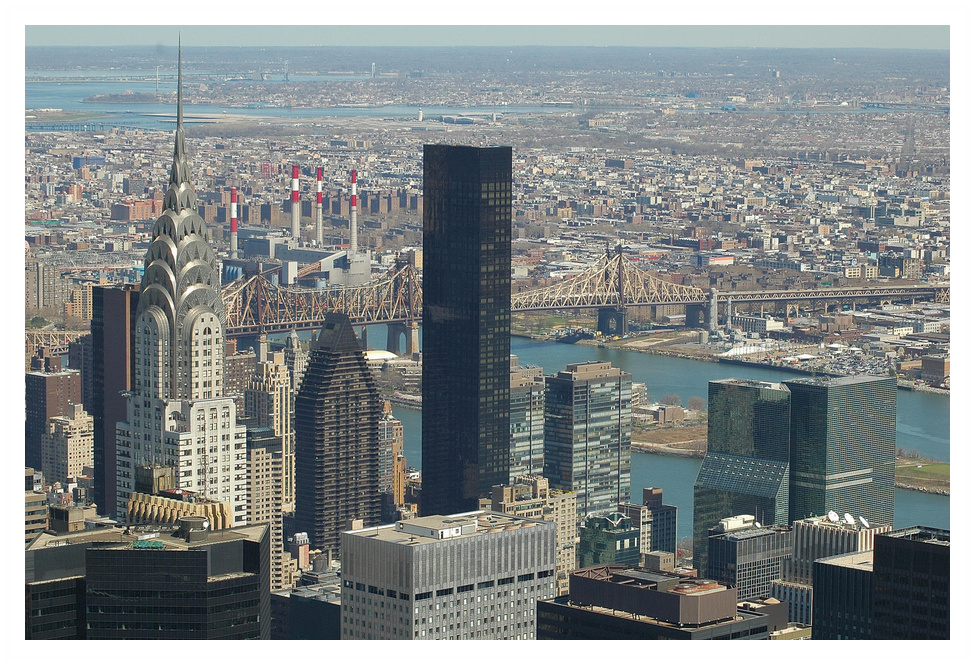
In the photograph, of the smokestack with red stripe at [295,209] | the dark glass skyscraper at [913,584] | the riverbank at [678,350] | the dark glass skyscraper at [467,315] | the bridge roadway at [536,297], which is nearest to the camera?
the dark glass skyscraper at [913,584]

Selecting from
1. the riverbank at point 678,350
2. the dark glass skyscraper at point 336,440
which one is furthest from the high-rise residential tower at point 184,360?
the riverbank at point 678,350

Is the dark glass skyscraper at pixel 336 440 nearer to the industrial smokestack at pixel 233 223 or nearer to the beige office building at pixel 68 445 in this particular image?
the beige office building at pixel 68 445

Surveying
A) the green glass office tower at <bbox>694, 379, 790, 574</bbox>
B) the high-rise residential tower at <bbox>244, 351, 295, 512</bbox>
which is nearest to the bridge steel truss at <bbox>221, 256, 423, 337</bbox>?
the high-rise residential tower at <bbox>244, 351, 295, 512</bbox>

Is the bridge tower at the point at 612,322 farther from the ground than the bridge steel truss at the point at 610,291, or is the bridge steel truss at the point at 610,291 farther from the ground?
the bridge steel truss at the point at 610,291

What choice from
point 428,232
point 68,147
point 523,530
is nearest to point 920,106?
point 68,147

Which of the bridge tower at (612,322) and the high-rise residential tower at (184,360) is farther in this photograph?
the bridge tower at (612,322)

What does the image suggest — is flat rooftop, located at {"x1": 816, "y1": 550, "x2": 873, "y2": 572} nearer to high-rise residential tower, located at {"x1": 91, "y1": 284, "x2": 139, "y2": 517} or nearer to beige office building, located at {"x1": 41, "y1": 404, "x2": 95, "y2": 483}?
high-rise residential tower, located at {"x1": 91, "y1": 284, "x2": 139, "y2": 517}

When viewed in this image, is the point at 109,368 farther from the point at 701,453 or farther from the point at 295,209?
the point at 295,209

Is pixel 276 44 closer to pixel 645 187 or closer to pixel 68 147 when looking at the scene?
pixel 68 147
